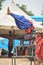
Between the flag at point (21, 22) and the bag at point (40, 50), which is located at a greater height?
the flag at point (21, 22)

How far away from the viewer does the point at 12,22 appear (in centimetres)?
1212

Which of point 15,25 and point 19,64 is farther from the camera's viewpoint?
point 19,64

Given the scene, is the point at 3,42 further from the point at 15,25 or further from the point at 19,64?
the point at 15,25

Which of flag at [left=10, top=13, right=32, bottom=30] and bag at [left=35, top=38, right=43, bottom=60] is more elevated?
flag at [left=10, top=13, right=32, bottom=30]

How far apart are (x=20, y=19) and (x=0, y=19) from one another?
0.80 m

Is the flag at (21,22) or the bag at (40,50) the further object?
the flag at (21,22)

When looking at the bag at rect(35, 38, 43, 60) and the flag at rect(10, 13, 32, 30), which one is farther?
the flag at rect(10, 13, 32, 30)

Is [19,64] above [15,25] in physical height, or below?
below

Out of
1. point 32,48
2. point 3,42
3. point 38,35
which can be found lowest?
point 3,42

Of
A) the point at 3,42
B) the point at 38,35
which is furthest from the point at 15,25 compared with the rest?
the point at 3,42

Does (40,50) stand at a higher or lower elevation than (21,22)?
lower

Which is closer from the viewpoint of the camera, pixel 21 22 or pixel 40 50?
pixel 40 50

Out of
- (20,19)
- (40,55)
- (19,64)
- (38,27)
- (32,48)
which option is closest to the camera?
(40,55)

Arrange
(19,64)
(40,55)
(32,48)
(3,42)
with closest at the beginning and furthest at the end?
(40,55)
(32,48)
(19,64)
(3,42)
